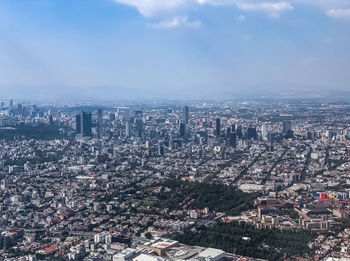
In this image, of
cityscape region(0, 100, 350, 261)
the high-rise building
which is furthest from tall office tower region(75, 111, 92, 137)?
the high-rise building

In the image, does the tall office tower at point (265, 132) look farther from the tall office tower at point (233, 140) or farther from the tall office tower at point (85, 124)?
the tall office tower at point (85, 124)

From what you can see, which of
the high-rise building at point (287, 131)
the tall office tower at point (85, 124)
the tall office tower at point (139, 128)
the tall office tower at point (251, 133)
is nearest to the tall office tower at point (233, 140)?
the tall office tower at point (251, 133)

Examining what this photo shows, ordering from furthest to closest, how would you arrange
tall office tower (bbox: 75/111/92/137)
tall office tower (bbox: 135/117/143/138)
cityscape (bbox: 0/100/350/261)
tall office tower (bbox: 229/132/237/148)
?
tall office tower (bbox: 75/111/92/137) < tall office tower (bbox: 135/117/143/138) < tall office tower (bbox: 229/132/237/148) < cityscape (bbox: 0/100/350/261)

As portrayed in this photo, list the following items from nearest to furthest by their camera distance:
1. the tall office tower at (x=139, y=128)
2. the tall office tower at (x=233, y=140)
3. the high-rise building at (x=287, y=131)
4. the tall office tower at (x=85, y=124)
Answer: the tall office tower at (x=233, y=140)
the high-rise building at (x=287, y=131)
the tall office tower at (x=139, y=128)
the tall office tower at (x=85, y=124)

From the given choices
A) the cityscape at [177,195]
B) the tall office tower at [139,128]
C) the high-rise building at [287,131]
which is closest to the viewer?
the cityscape at [177,195]

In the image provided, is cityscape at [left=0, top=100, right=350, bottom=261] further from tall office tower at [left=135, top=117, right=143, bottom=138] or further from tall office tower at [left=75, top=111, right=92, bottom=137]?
tall office tower at [left=75, top=111, right=92, bottom=137]

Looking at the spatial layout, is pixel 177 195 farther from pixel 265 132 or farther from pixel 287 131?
pixel 287 131

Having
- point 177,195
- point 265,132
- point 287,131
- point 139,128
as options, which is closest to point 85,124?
point 139,128

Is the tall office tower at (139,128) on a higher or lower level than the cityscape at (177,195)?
higher

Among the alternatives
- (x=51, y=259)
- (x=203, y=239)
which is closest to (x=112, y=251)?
(x=51, y=259)
